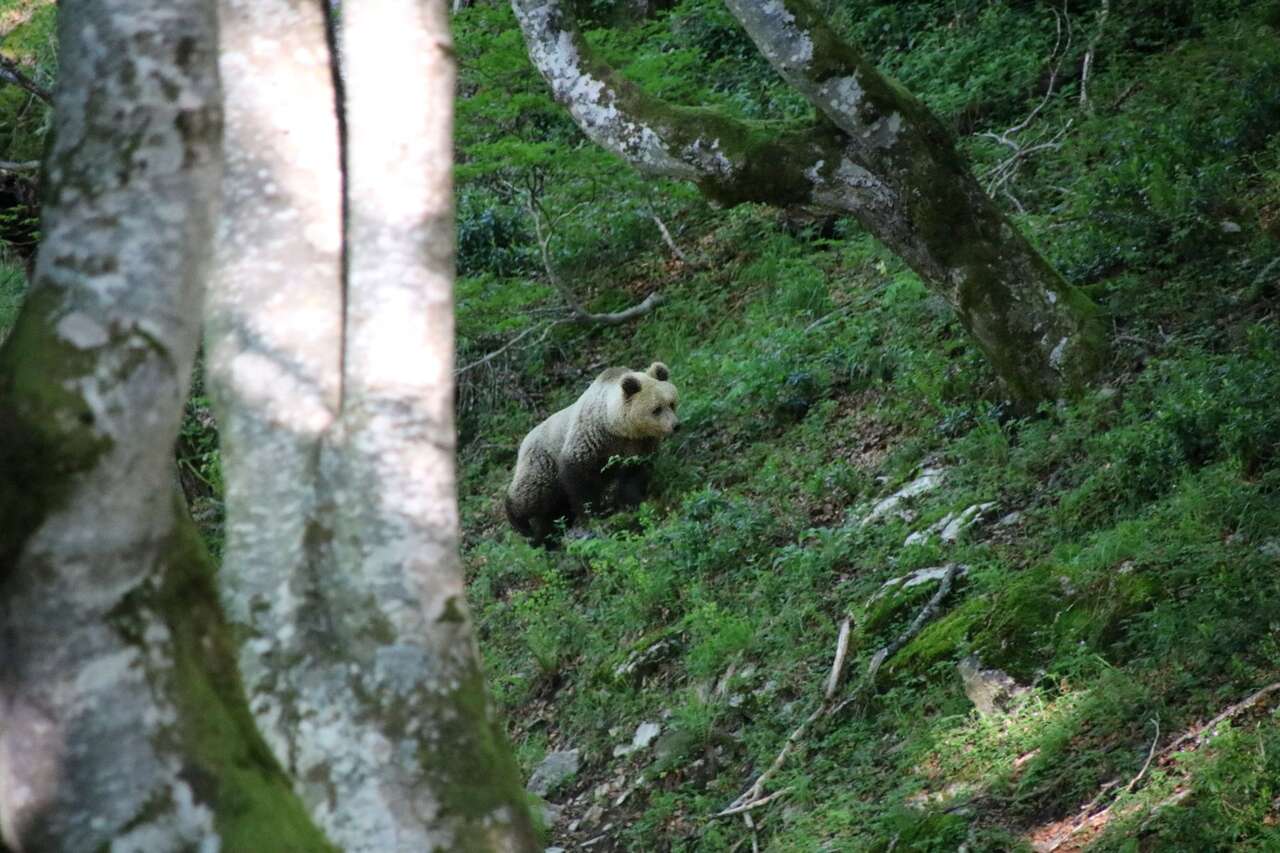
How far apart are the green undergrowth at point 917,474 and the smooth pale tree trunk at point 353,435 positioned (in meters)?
2.71

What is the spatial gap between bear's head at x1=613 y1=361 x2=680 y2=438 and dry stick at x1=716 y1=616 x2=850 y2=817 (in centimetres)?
436

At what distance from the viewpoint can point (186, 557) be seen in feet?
8.81

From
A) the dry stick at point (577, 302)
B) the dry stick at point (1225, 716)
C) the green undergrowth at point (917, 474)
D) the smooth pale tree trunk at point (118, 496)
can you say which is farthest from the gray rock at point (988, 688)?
the dry stick at point (577, 302)

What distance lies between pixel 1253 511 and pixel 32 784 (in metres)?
5.26

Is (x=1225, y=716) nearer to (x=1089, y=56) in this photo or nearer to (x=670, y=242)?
(x=1089, y=56)

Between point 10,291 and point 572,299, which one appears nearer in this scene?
point 10,291

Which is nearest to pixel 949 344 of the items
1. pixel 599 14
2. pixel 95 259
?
pixel 95 259

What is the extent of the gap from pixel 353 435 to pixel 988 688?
384 centimetres

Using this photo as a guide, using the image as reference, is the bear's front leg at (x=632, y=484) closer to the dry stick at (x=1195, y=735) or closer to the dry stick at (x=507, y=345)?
the dry stick at (x=507, y=345)

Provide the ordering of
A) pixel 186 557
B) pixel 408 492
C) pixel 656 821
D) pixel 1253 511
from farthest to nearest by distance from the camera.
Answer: pixel 656 821, pixel 1253 511, pixel 408 492, pixel 186 557

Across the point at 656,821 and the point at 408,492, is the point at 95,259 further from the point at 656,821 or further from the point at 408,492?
the point at 656,821

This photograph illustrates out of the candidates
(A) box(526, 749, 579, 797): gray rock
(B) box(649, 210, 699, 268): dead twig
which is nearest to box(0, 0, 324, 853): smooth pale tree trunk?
(A) box(526, 749, 579, 797): gray rock

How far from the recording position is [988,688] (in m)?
6.12

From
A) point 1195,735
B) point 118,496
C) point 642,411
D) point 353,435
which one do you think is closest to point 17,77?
point 642,411
